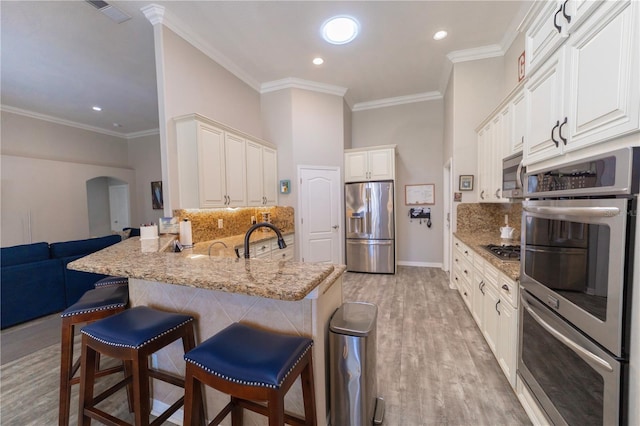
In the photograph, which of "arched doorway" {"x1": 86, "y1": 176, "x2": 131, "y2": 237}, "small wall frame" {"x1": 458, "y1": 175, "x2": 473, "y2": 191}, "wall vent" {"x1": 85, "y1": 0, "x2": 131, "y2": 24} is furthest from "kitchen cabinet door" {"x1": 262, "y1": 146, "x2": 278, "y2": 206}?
"arched doorway" {"x1": 86, "y1": 176, "x2": 131, "y2": 237}

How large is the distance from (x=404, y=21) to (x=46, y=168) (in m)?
7.06

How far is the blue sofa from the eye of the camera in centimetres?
290

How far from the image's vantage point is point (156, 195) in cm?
679

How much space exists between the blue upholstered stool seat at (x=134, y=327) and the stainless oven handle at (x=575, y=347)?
1.83m

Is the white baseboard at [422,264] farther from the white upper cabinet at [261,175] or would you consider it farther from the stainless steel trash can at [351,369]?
the stainless steel trash can at [351,369]

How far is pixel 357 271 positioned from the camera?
4859 mm

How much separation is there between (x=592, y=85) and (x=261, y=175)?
356 centimetres

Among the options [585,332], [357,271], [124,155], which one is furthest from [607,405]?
[124,155]

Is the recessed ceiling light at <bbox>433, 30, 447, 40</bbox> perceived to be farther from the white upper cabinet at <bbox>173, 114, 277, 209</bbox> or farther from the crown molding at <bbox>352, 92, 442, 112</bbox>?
the white upper cabinet at <bbox>173, 114, 277, 209</bbox>

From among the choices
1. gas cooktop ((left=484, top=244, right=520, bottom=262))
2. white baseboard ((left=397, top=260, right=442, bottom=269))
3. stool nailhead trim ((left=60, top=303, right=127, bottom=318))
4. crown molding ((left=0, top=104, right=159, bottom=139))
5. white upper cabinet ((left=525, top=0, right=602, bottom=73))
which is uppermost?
crown molding ((left=0, top=104, right=159, bottom=139))

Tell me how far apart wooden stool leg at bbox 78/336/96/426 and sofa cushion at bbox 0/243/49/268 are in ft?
9.40

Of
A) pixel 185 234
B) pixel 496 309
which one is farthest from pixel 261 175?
pixel 496 309

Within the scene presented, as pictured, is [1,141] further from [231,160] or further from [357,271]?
[357,271]

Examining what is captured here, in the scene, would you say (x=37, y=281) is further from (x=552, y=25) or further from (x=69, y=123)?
(x=552, y=25)
